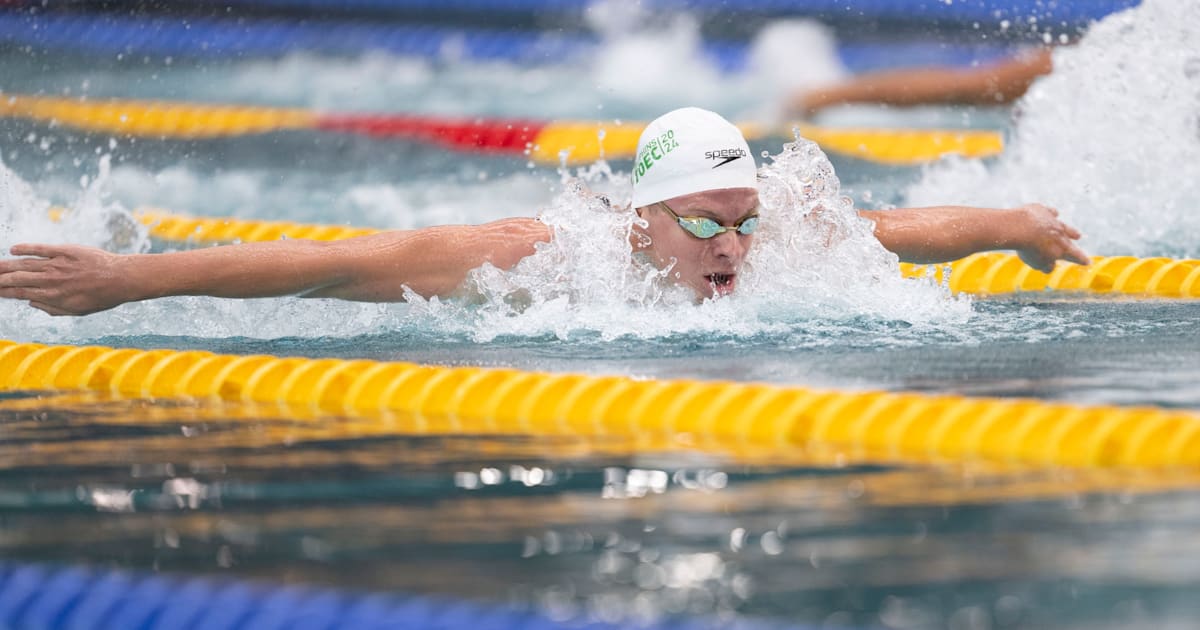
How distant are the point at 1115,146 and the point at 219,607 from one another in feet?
18.8

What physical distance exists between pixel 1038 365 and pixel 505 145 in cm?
502

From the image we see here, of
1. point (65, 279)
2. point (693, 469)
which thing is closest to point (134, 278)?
point (65, 279)

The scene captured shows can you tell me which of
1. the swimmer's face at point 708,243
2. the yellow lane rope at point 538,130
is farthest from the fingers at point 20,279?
the yellow lane rope at point 538,130

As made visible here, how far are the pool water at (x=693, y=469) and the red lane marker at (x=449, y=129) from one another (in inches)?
81.1

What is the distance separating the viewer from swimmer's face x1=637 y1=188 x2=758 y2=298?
4.49 meters

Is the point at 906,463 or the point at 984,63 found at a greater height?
the point at 984,63

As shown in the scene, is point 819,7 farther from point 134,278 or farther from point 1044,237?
point 134,278

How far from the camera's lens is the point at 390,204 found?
7891 millimetres

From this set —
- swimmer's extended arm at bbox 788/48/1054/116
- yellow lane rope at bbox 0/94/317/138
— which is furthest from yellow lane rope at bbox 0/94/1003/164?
swimmer's extended arm at bbox 788/48/1054/116

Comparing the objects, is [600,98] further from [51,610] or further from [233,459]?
[51,610]

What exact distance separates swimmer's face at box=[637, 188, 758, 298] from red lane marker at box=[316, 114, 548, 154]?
4007 mm

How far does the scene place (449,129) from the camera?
886 cm

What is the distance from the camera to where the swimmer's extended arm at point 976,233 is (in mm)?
4719

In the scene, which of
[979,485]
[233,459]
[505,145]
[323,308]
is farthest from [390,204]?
[979,485]
